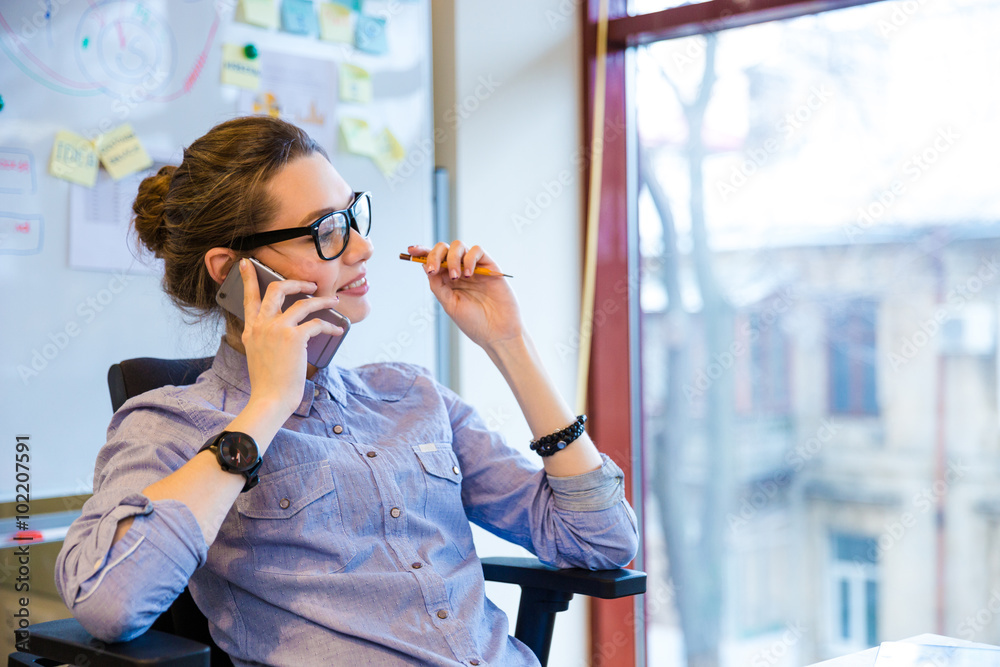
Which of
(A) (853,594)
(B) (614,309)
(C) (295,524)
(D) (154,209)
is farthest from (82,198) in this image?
(A) (853,594)

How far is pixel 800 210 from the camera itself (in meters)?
2.34

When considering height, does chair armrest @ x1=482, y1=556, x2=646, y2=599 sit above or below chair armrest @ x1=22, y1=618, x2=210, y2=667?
below

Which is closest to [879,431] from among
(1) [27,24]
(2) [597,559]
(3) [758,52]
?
(3) [758,52]

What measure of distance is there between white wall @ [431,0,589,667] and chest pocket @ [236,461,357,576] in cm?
104

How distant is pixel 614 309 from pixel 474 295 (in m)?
1.13

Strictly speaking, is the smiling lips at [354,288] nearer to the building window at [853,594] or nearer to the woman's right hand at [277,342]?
the woman's right hand at [277,342]

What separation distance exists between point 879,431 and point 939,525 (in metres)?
0.25

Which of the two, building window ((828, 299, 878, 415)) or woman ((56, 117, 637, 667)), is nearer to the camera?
woman ((56, 117, 637, 667))

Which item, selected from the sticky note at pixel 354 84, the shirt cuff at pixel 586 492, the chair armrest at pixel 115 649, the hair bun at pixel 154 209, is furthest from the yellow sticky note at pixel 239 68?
the chair armrest at pixel 115 649

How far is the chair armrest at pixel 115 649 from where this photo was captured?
0.93 meters

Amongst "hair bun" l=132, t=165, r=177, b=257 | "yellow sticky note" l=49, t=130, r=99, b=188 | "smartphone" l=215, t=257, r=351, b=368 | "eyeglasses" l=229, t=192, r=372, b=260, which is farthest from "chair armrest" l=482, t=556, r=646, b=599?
"yellow sticky note" l=49, t=130, r=99, b=188

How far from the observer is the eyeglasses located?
1.29 metres

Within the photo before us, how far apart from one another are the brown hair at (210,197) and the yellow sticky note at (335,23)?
0.79 meters

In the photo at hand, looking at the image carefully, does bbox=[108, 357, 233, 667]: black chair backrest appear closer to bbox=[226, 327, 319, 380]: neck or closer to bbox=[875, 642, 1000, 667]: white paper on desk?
bbox=[226, 327, 319, 380]: neck
